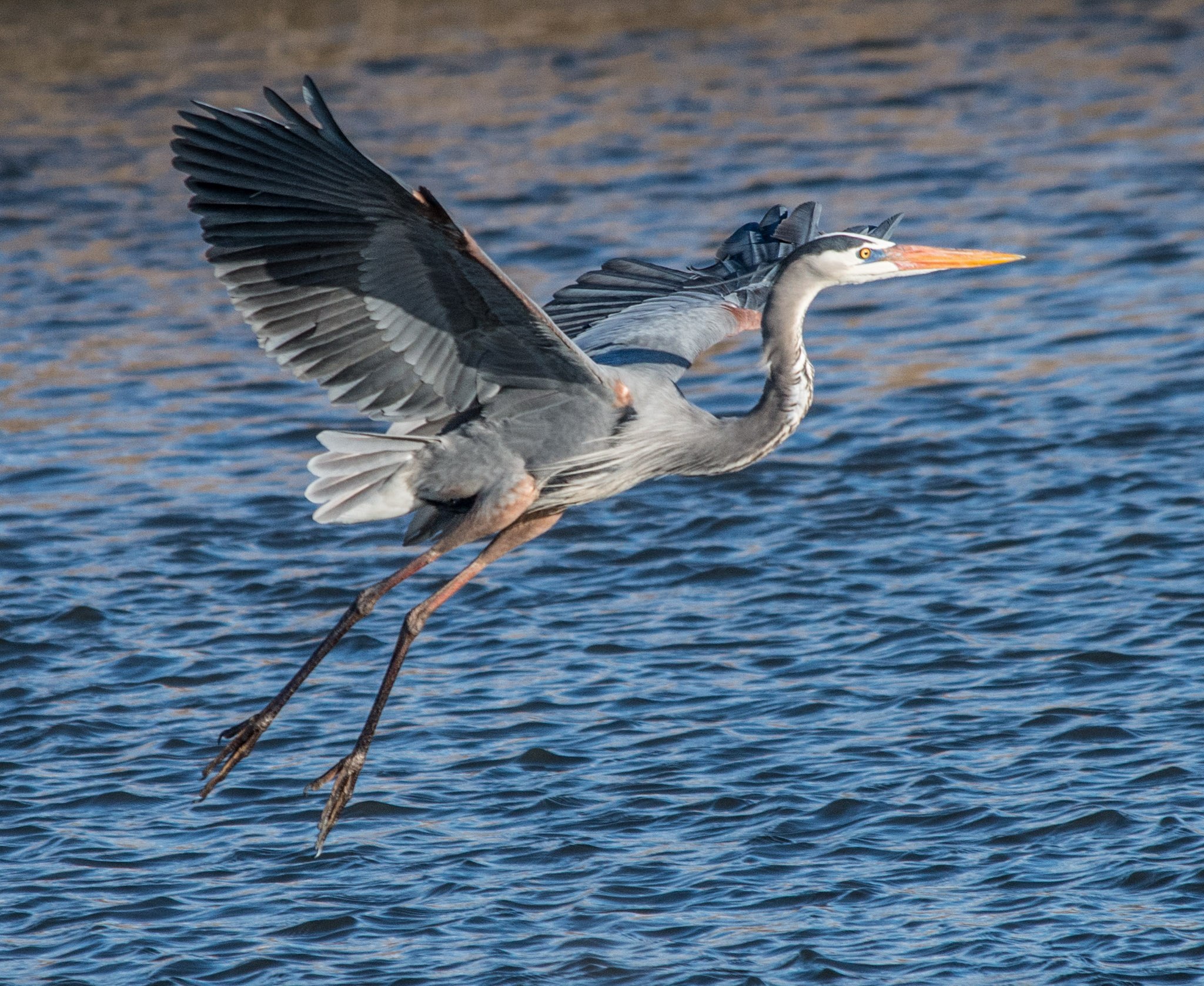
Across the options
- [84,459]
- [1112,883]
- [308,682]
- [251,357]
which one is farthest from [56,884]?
[251,357]

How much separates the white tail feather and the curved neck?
3.93 ft

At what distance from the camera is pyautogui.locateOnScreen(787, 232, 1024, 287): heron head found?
7.50 meters

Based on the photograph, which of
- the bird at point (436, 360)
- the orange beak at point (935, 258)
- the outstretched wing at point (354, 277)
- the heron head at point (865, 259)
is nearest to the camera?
the outstretched wing at point (354, 277)

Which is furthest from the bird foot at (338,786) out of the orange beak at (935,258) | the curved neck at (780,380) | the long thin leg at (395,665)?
the orange beak at (935,258)

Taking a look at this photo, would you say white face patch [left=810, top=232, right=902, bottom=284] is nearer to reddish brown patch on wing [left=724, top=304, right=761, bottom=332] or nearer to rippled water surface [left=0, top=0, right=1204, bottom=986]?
reddish brown patch on wing [left=724, top=304, right=761, bottom=332]

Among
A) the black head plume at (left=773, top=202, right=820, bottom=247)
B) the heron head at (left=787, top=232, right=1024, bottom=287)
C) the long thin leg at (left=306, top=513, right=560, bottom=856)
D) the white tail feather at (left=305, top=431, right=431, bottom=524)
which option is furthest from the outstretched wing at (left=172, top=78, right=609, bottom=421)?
the black head plume at (left=773, top=202, right=820, bottom=247)

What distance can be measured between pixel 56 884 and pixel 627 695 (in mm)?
2628

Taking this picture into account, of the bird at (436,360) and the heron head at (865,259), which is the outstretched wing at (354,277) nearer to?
the bird at (436,360)

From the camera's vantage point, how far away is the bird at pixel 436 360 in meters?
6.91

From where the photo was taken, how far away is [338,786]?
299 inches

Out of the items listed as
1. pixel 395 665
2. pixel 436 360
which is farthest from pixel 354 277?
pixel 395 665

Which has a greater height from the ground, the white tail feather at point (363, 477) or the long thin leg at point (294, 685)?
the white tail feather at point (363, 477)

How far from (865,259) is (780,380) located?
56 cm

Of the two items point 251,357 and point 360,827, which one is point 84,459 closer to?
point 251,357
